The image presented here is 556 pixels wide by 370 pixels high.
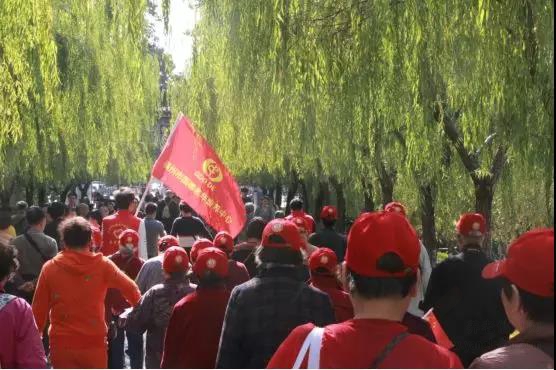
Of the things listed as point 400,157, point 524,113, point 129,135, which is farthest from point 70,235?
point 129,135

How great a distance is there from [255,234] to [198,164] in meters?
2.23

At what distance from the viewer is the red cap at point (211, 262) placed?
16.8 ft

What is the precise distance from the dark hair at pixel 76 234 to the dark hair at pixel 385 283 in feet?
11.5

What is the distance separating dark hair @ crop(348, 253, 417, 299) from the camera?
104 inches

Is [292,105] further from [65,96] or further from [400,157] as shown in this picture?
[65,96]

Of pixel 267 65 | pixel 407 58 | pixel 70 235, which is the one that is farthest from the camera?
pixel 267 65

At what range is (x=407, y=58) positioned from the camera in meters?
7.53

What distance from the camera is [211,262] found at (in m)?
5.13

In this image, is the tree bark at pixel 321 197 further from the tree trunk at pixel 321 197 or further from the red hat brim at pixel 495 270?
the red hat brim at pixel 495 270

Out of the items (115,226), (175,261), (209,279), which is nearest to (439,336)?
(209,279)

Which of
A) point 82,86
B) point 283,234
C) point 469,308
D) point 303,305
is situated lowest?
point 469,308

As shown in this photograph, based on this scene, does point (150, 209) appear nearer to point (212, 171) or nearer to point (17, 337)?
point (212, 171)

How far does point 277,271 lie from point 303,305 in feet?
0.70

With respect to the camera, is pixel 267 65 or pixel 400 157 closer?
pixel 267 65
